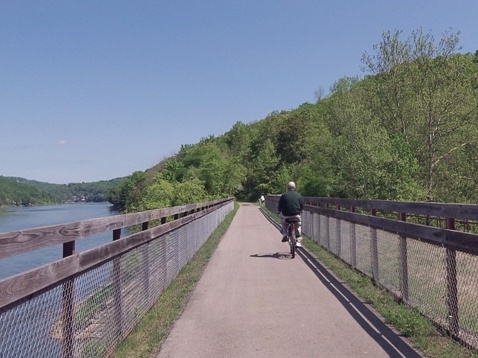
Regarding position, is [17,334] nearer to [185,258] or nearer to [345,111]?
[185,258]

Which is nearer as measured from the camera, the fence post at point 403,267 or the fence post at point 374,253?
the fence post at point 403,267

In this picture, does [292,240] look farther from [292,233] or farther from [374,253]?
[374,253]

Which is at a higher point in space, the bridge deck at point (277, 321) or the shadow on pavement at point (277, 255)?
the shadow on pavement at point (277, 255)

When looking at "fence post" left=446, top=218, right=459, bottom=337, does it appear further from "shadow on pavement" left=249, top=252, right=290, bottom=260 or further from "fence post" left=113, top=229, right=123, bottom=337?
"shadow on pavement" left=249, top=252, right=290, bottom=260

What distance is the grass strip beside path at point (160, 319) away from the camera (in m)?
5.73

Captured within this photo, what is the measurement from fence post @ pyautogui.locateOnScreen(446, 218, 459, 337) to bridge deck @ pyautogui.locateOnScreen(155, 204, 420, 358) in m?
0.56

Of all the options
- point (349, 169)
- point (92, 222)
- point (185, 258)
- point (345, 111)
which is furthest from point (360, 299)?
point (345, 111)

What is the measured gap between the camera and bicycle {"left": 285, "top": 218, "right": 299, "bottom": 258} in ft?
43.6

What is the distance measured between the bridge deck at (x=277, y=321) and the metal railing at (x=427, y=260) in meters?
0.61

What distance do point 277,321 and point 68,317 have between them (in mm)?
3200

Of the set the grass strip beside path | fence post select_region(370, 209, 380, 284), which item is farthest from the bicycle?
fence post select_region(370, 209, 380, 284)

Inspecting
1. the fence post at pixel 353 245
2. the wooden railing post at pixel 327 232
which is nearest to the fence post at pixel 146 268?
the fence post at pixel 353 245

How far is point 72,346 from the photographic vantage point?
438 centimetres

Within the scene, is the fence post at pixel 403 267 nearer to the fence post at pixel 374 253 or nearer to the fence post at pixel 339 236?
the fence post at pixel 374 253
